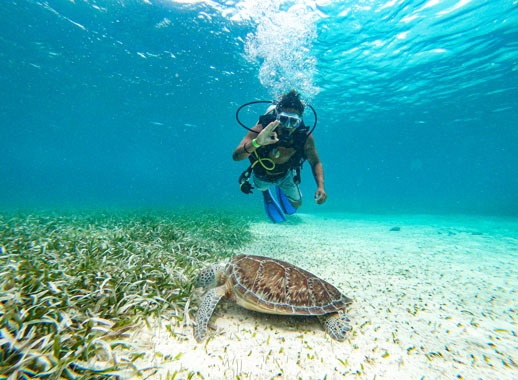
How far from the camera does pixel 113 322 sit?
1.99 metres

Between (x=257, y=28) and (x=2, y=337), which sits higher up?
(x=257, y=28)

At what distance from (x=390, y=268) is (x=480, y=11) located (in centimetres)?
1746

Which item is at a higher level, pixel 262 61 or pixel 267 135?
pixel 262 61

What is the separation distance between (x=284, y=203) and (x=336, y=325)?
5231mm

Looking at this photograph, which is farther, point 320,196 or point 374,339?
point 320,196

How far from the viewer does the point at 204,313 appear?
8.20 feet

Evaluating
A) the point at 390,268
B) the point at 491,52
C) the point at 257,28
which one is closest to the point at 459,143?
the point at 491,52

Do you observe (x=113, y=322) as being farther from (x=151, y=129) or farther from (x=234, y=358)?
(x=151, y=129)

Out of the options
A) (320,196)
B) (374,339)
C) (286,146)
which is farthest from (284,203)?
(374,339)

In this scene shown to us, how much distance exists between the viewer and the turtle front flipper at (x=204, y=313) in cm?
230

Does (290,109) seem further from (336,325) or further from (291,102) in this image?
(336,325)

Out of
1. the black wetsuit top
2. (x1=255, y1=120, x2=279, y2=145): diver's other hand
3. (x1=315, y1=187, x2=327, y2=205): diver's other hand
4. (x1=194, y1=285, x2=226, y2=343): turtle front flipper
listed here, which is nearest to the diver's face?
the black wetsuit top

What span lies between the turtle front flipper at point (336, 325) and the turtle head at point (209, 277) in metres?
1.74

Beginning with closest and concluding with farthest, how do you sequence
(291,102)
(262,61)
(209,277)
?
(209,277)
(291,102)
(262,61)
